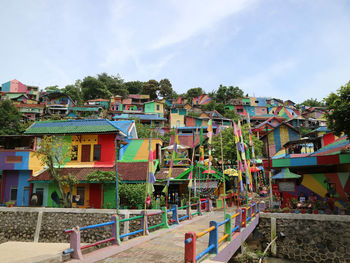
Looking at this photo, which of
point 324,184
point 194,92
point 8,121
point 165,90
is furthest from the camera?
point 165,90

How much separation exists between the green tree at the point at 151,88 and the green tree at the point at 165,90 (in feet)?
5.46

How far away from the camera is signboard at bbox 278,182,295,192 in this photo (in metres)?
22.6

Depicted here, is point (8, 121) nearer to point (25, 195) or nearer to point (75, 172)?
point (25, 195)

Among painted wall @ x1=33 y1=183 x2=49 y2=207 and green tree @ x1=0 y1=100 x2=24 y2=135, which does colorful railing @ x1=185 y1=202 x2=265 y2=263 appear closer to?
painted wall @ x1=33 y1=183 x2=49 y2=207

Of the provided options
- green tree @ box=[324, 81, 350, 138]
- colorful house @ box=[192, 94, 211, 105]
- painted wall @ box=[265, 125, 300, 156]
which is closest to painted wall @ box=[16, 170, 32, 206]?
green tree @ box=[324, 81, 350, 138]

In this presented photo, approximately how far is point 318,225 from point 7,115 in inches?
2132

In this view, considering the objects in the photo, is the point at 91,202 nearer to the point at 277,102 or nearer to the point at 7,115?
the point at 7,115

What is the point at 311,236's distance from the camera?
1670cm

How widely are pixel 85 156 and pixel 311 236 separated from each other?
19.5m

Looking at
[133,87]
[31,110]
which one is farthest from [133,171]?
[133,87]

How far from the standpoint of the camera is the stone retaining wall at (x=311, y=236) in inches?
620

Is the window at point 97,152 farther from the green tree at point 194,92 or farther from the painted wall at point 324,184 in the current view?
the green tree at point 194,92

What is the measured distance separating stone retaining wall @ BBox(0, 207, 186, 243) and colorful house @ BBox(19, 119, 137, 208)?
276 cm

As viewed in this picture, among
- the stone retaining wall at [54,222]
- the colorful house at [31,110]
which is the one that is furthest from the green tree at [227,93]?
the stone retaining wall at [54,222]
